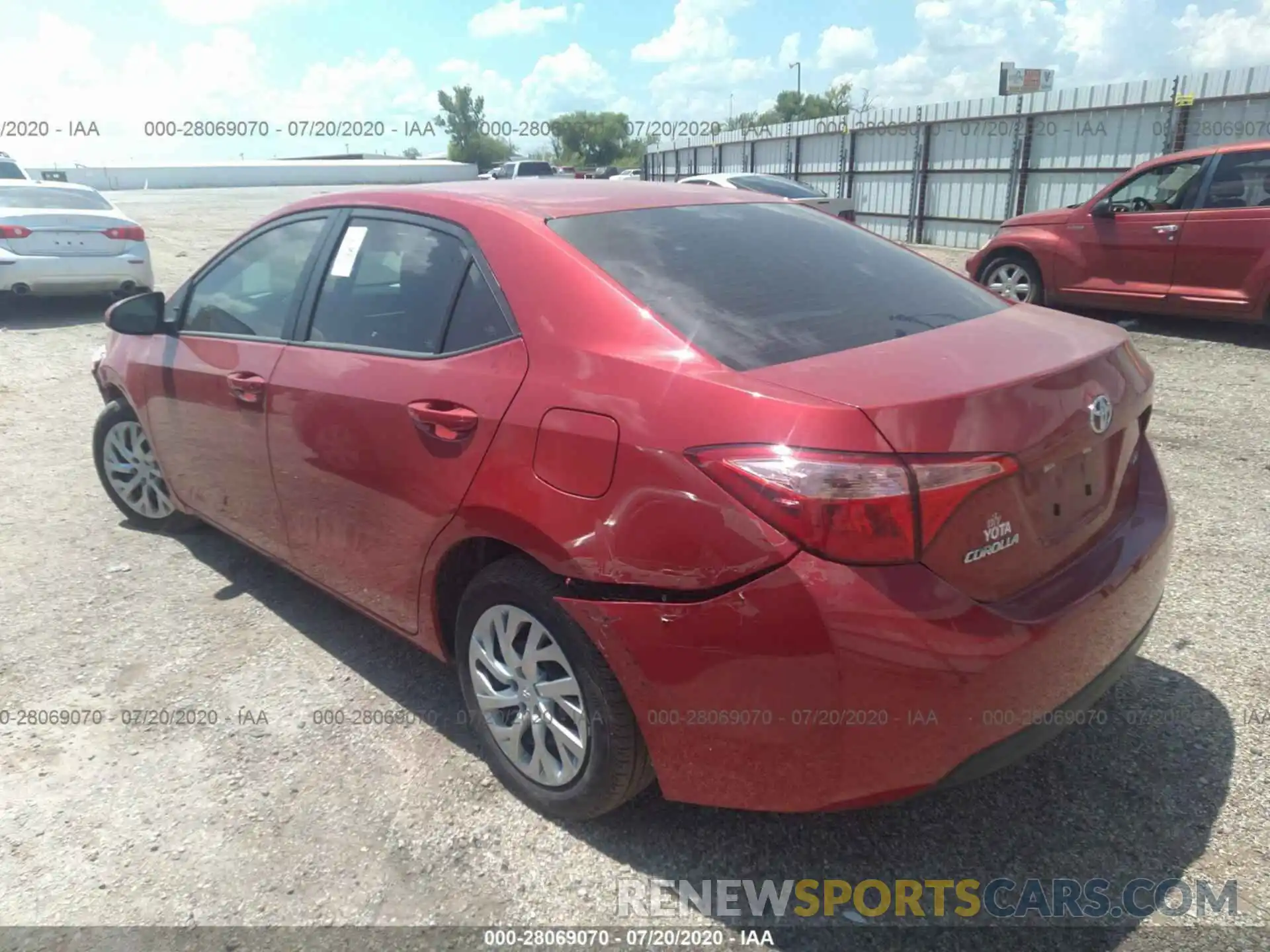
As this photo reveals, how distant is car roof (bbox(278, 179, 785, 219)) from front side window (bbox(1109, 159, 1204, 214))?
6689 millimetres

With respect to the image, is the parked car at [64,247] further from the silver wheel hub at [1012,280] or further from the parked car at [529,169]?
the parked car at [529,169]

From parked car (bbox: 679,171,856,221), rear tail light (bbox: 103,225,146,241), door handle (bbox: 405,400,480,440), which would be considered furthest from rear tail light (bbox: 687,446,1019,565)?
parked car (bbox: 679,171,856,221)

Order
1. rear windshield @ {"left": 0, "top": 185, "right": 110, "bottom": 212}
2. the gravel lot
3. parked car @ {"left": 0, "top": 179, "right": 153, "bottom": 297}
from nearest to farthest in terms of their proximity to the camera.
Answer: the gravel lot → parked car @ {"left": 0, "top": 179, "right": 153, "bottom": 297} → rear windshield @ {"left": 0, "top": 185, "right": 110, "bottom": 212}

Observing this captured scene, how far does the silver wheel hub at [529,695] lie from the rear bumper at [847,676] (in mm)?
245

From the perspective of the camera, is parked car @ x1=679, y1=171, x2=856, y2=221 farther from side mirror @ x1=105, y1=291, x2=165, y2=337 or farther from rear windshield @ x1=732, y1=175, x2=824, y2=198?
side mirror @ x1=105, y1=291, x2=165, y2=337

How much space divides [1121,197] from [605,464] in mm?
8726

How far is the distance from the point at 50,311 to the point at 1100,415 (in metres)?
12.2

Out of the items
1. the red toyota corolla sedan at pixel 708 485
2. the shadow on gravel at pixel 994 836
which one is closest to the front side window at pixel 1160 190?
the red toyota corolla sedan at pixel 708 485

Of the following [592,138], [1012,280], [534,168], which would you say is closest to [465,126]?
[592,138]

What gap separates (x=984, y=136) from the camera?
16344 millimetres

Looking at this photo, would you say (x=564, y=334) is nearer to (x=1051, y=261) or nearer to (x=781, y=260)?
(x=781, y=260)

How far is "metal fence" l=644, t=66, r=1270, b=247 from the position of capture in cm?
1271

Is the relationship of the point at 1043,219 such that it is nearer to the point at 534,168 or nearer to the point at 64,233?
the point at 64,233

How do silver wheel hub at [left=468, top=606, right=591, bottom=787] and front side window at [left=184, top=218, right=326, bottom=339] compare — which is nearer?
silver wheel hub at [left=468, top=606, right=591, bottom=787]
